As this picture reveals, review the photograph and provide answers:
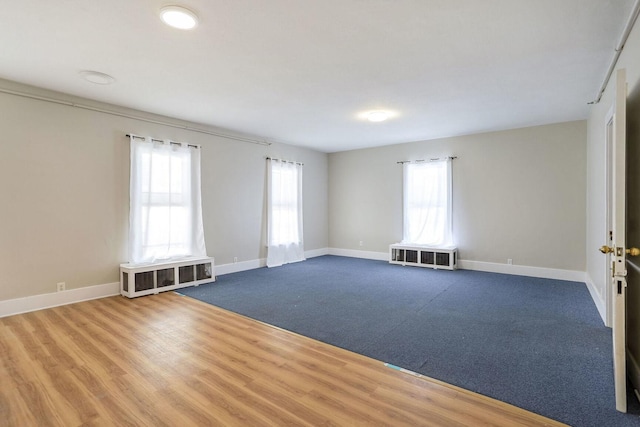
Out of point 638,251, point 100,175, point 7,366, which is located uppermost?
point 100,175

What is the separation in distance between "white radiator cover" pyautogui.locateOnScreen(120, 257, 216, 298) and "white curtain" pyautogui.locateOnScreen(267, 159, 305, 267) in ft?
5.15

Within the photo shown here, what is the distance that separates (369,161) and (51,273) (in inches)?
240

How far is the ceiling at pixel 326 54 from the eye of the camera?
2.25m

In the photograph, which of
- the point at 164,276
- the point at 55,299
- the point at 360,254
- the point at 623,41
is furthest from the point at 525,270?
the point at 55,299

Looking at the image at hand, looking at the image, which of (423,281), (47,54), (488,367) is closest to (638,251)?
(488,367)

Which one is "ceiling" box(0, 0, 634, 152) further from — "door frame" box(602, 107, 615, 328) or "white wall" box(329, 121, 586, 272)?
"white wall" box(329, 121, 586, 272)

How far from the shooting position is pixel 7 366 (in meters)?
2.39

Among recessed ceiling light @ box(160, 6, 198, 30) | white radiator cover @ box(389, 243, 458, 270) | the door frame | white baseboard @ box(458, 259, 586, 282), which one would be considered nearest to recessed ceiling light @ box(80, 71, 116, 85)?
recessed ceiling light @ box(160, 6, 198, 30)

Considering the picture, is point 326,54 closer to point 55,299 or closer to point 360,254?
point 55,299

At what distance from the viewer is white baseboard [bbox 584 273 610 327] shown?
3.26m

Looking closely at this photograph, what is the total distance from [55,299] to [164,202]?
179 cm

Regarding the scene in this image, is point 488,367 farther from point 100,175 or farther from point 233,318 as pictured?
point 100,175

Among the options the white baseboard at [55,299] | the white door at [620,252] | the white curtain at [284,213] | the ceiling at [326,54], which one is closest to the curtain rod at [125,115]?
the ceiling at [326,54]

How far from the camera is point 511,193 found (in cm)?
562
